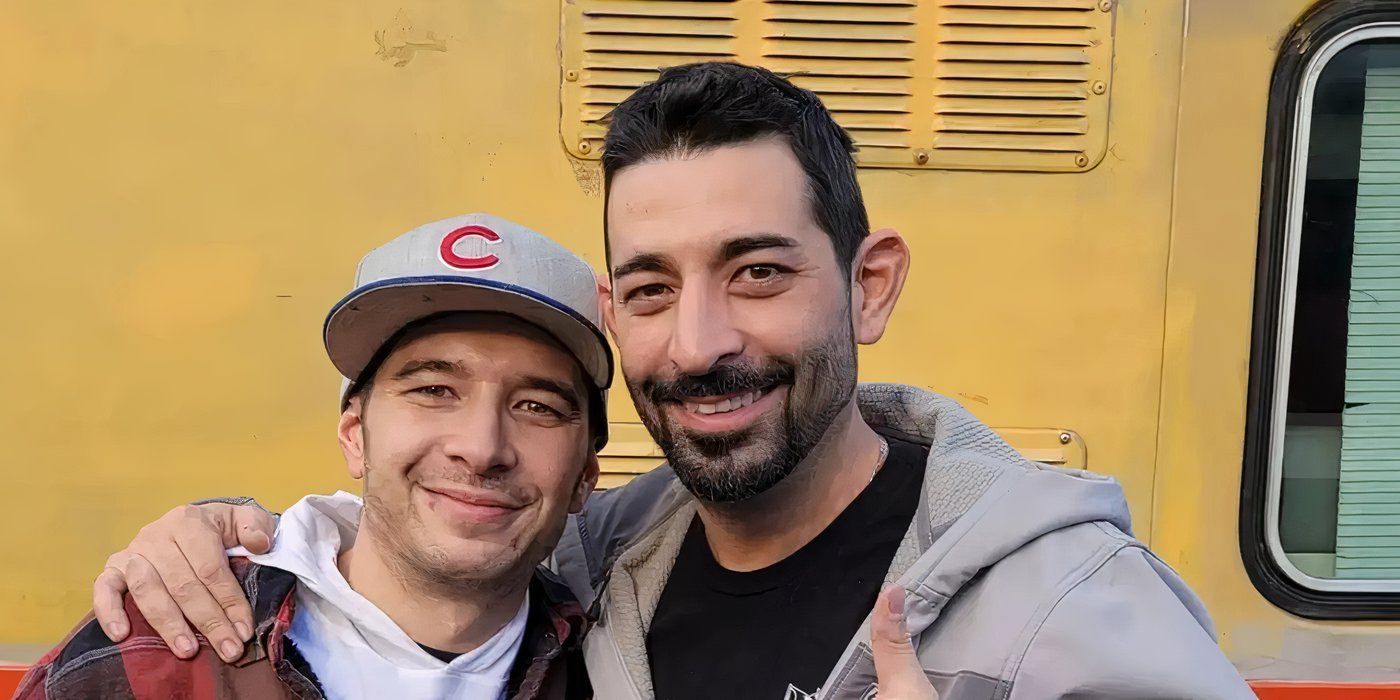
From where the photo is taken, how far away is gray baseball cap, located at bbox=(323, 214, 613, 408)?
1814 millimetres

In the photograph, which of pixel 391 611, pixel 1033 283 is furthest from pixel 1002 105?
pixel 391 611

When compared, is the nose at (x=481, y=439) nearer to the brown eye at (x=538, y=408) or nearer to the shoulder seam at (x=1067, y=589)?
the brown eye at (x=538, y=408)

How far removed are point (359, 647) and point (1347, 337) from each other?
234 centimetres

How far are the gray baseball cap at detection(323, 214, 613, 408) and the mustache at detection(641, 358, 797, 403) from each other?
25cm

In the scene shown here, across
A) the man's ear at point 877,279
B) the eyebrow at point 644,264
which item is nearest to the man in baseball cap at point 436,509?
the eyebrow at point 644,264

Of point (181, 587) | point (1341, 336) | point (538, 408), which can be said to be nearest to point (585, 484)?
point (538, 408)

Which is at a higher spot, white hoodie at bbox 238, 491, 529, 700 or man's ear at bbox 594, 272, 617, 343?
man's ear at bbox 594, 272, 617, 343

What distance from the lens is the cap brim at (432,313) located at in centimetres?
180

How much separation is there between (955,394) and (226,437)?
1.76 metres

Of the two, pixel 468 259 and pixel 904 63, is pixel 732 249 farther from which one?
pixel 904 63

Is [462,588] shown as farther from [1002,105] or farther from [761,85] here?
[1002,105]

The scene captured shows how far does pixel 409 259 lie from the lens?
1845 millimetres

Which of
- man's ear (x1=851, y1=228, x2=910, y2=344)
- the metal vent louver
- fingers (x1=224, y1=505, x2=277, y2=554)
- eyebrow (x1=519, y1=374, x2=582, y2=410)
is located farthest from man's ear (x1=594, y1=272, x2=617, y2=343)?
fingers (x1=224, y1=505, x2=277, y2=554)

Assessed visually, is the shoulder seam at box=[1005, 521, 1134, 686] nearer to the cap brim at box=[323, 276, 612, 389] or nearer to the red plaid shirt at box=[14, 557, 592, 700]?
the cap brim at box=[323, 276, 612, 389]
